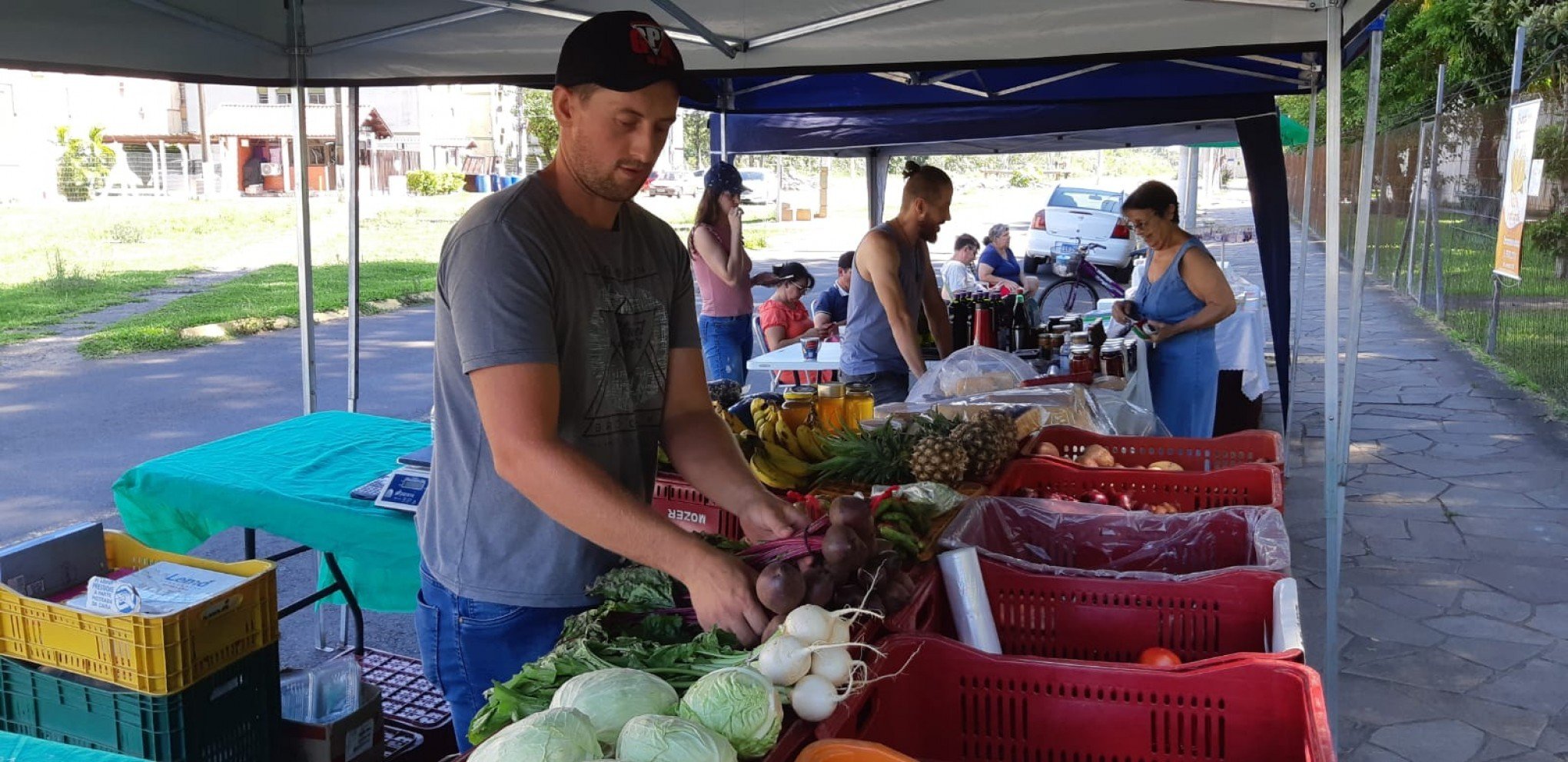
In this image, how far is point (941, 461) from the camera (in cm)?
333

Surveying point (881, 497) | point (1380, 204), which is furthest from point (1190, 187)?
point (881, 497)

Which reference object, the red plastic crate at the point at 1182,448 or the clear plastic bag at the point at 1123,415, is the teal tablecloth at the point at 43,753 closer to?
the red plastic crate at the point at 1182,448

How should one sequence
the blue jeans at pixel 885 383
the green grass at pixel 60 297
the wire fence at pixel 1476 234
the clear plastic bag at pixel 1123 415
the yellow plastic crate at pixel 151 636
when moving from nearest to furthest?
1. the yellow plastic crate at pixel 151 636
2. the clear plastic bag at pixel 1123 415
3. the blue jeans at pixel 885 383
4. the wire fence at pixel 1476 234
5. the green grass at pixel 60 297

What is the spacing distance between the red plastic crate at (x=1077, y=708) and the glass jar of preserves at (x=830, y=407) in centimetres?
190

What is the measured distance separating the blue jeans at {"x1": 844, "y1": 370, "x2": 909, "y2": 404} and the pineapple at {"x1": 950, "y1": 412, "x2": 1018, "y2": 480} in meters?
2.18

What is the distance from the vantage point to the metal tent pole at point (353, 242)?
16.0ft

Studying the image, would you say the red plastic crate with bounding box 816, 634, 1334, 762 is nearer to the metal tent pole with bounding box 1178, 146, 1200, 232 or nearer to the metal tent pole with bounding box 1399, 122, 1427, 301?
the metal tent pole with bounding box 1399, 122, 1427, 301

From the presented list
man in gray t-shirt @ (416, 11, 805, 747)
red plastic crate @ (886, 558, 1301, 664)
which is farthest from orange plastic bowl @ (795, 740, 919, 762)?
red plastic crate @ (886, 558, 1301, 664)

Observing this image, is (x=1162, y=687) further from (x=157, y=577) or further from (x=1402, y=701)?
(x=1402, y=701)

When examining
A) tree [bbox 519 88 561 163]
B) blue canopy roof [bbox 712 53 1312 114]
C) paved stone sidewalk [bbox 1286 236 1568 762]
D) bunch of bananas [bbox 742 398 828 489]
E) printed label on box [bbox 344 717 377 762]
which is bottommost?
paved stone sidewalk [bbox 1286 236 1568 762]

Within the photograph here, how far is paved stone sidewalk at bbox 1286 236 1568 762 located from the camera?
13.9 ft

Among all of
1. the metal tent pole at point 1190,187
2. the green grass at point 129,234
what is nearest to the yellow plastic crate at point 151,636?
the metal tent pole at point 1190,187

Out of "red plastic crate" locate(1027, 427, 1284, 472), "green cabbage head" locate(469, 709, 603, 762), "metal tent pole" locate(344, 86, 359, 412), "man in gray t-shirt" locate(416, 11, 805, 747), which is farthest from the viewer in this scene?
"metal tent pole" locate(344, 86, 359, 412)

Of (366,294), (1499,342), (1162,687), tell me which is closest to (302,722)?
(1162,687)
